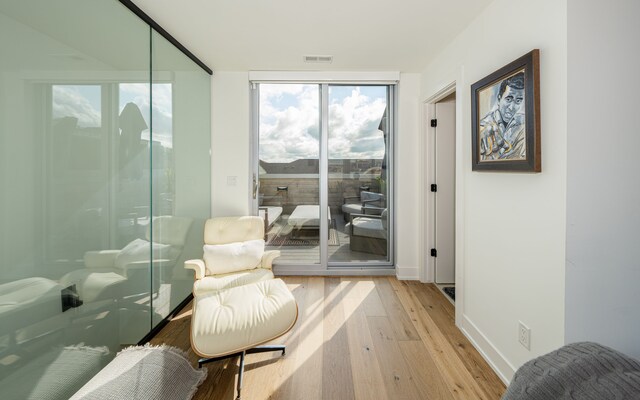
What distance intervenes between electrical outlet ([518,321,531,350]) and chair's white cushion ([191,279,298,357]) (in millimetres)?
1371

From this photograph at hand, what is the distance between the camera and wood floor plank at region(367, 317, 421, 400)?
5.96ft

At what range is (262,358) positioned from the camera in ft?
7.04

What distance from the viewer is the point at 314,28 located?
98.2 inches

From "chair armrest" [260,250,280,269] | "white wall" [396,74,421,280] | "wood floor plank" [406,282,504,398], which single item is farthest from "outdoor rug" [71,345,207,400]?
"white wall" [396,74,421,280]

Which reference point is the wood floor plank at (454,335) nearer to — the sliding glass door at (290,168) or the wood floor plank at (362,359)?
the wood floor plank at (362,359)

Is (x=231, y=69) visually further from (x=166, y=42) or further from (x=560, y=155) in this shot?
(x=560, y=155)

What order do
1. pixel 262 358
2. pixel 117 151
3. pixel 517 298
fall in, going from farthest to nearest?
pixel 262 358, pixel 117 151, pixel 517 298

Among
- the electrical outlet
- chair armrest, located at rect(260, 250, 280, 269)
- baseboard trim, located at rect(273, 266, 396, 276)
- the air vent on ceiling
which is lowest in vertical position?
baseboard trim, located at rect(273, 266, 396, 276)

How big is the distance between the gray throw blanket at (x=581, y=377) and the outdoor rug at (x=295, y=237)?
112 inches

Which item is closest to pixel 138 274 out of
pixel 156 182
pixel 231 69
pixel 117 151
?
pixel 156 182

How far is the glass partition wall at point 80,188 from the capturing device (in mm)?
1345

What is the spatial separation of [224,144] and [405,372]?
9.60ft

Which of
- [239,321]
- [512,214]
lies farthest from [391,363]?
[512,214]

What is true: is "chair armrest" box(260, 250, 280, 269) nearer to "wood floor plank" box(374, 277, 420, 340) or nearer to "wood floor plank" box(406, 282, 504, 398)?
"wood floor plank" box(374, 277, 420, 340)
